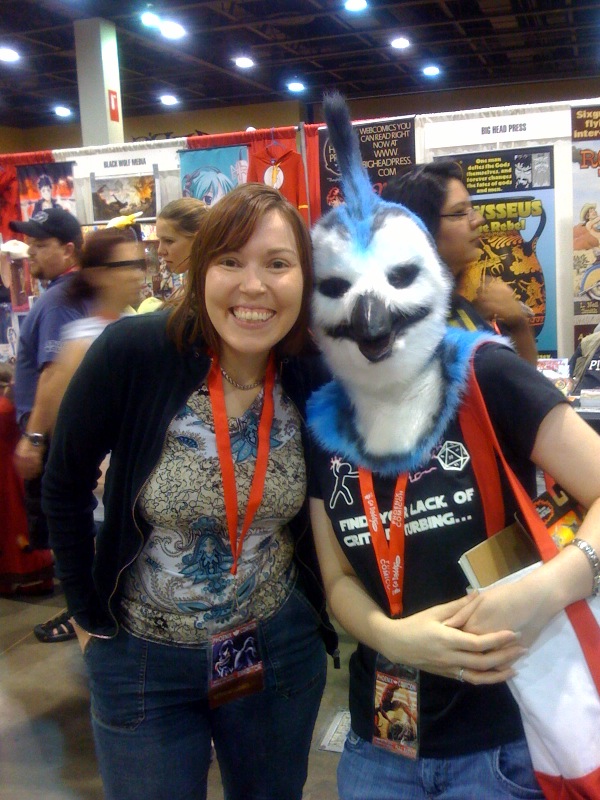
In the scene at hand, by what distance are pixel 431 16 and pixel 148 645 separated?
7316 mm

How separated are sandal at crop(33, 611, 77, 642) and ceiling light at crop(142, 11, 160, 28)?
Answer: 5.38 meters

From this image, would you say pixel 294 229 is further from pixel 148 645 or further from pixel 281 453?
pixel 148 645

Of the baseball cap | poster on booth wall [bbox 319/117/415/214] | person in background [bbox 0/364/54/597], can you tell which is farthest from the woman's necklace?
person in background [bbox 0/364/54/597]

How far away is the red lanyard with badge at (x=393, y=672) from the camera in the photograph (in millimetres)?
924

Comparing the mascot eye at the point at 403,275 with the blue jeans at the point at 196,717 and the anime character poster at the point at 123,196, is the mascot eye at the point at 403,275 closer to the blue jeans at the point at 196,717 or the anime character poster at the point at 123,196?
the blue jeans at the point at 196,717

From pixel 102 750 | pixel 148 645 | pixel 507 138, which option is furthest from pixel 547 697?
pixel 507 138

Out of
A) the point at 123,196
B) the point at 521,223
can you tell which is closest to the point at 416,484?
the point at 521,223

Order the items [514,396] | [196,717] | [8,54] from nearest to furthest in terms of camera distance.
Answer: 1. [514,396]
2. [196,717]
3. [8,54]

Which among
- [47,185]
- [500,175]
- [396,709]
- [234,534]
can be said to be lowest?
[396,709]

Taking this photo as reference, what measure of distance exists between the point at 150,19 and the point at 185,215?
520 cm

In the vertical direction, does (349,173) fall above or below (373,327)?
above

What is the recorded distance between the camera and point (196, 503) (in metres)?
1.10

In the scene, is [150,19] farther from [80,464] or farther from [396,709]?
[396,709]

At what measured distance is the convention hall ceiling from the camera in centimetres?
669
